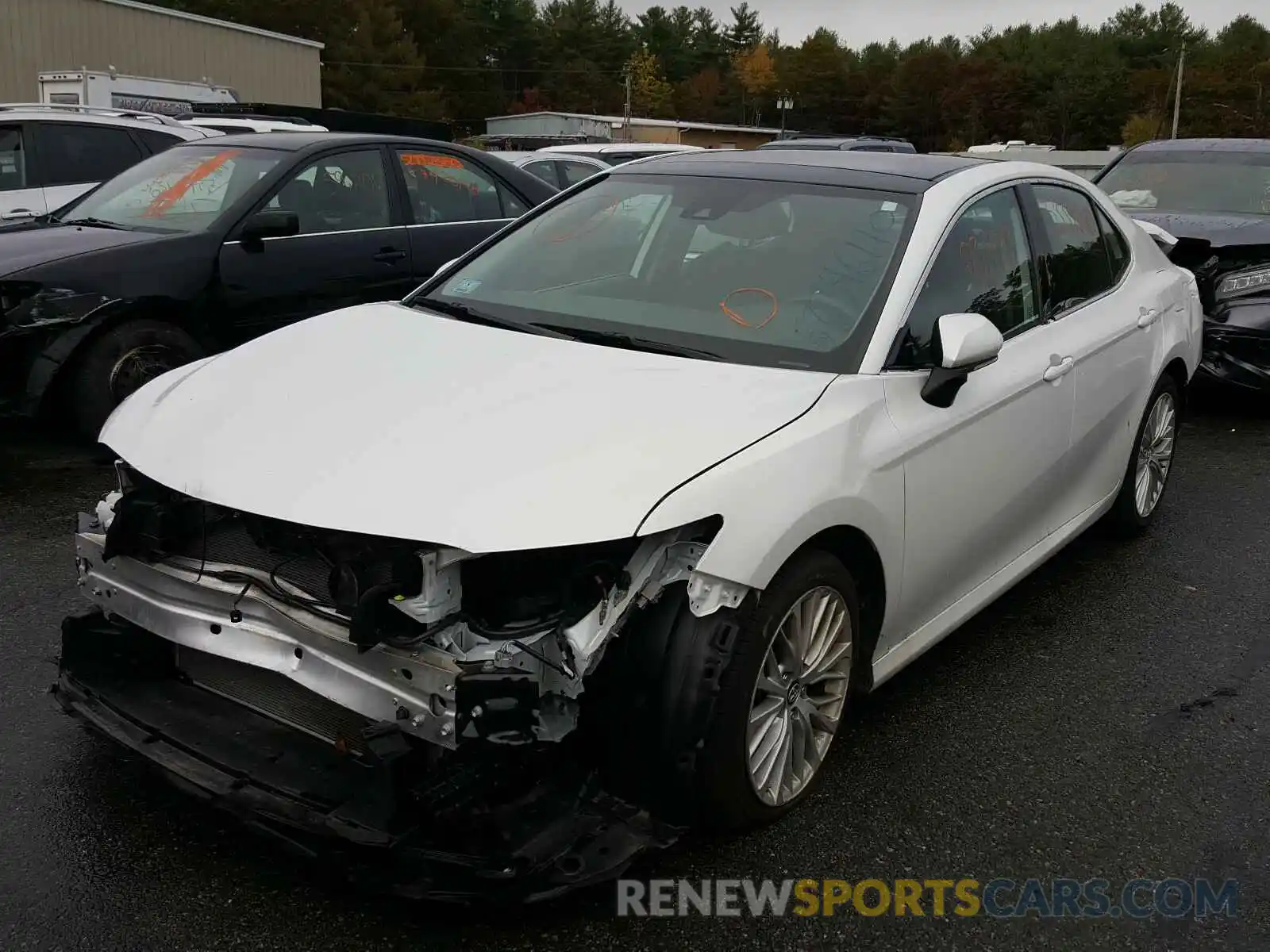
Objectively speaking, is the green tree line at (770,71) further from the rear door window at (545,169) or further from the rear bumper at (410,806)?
the rear bumper at (410,806)

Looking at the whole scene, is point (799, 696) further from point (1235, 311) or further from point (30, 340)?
point (1235, 311)

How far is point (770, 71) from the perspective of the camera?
381 ft

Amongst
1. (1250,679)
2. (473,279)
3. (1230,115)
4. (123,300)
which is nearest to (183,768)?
(473,279)

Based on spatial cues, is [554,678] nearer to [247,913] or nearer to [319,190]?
[247,913]

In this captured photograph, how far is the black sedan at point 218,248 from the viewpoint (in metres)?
5.68

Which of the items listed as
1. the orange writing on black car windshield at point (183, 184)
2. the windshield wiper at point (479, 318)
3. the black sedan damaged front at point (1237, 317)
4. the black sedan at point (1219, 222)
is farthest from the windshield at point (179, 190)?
the black sedan damaged front at point (1237, 317)

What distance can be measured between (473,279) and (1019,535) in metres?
2.04

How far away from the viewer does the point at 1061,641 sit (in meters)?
4.19

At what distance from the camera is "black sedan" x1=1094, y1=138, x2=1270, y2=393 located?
727cm

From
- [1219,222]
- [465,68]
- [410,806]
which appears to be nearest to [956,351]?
[410,806]

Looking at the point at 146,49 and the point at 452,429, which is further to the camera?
the point at 146,49

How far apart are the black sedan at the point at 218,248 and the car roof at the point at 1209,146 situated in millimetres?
5079

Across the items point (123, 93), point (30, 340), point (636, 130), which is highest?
point (636, 130)

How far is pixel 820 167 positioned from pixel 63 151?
7.43 m
